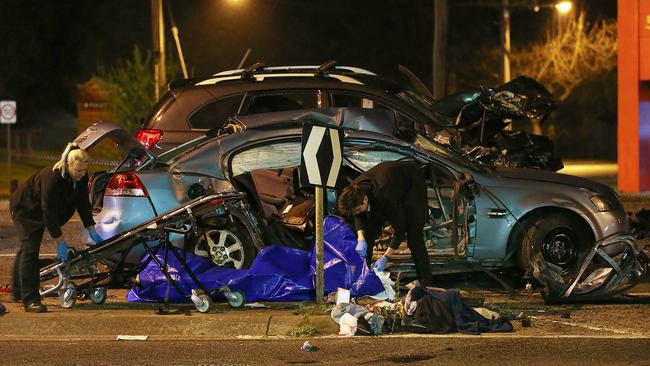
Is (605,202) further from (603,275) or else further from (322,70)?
(322,70)

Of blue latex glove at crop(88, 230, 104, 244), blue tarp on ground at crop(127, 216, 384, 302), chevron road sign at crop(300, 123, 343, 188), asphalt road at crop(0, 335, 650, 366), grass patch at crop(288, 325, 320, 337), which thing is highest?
chevron road sign at crop(300, 123, 343, 188)

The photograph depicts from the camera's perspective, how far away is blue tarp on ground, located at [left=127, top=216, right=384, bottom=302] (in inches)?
359

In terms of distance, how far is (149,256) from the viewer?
9008mm

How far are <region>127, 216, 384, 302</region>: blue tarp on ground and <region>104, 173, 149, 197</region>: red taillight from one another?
0.67 metres

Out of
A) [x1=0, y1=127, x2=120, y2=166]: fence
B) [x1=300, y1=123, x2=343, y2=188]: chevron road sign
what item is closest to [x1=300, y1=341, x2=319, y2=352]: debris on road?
[x1=300, y1=123, x2=343, y2=188]: chevron road sign

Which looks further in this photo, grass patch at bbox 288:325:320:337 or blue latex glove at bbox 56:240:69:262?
blue latex glove at bbox 56:240:69:262

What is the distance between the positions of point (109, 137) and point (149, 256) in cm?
133

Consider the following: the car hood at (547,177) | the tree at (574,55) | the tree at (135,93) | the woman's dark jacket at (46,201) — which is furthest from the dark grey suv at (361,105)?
the tree at (574,55)

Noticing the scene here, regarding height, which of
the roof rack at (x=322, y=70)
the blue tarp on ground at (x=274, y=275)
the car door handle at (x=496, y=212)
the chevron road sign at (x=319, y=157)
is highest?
the roof rack at (x=322, y=70)

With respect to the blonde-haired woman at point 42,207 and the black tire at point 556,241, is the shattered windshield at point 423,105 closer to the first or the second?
the black tire at point 556,241

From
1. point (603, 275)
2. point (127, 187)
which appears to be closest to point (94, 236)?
point (127, 187)

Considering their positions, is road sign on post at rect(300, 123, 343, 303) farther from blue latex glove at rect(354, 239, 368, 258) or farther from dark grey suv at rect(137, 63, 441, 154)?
dark grey suv at rect(137, 63, 441, 154)

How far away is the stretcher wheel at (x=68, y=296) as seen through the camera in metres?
8.77

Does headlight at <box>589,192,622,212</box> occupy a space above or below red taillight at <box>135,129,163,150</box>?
below
